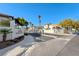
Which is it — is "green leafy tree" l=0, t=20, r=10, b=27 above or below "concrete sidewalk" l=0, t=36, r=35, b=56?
above

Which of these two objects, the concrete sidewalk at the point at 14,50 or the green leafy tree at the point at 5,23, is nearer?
the concrete sidewalk at the point at 14,50

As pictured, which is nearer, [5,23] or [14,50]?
[14,50]

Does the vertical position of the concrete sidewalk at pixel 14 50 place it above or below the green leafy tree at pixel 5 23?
below

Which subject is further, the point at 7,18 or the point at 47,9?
the point at 7,18

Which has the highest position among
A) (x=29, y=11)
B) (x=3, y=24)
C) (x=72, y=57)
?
(x=29, y=11)

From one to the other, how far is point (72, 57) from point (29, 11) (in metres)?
4.10

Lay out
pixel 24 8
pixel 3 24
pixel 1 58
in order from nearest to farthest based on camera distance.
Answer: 1. pixel 1 58
2. pixel 24 8
3. pixel 3 24

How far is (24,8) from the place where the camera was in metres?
9.69

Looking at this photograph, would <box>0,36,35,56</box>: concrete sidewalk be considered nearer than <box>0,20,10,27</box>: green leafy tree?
Yes

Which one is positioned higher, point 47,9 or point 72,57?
point 47,9

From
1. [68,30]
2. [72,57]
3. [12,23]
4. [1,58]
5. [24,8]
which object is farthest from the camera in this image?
[68,30]

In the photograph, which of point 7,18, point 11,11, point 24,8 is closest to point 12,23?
point 7,18

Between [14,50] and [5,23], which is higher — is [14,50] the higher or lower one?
the lower one

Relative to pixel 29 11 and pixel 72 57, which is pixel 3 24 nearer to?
pixel 29 11
